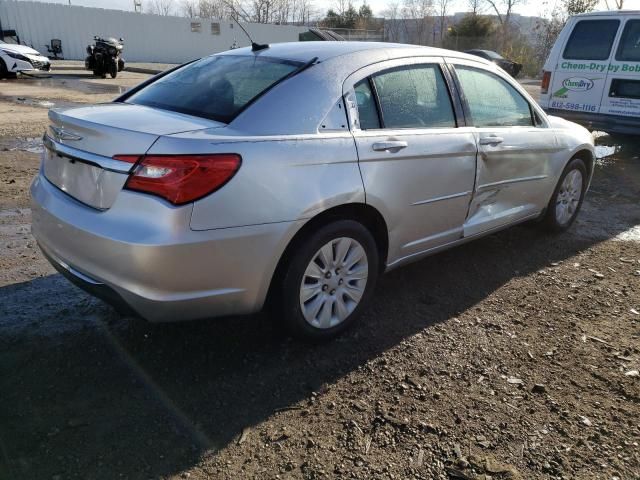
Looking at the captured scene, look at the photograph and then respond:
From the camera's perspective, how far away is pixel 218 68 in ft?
11.5

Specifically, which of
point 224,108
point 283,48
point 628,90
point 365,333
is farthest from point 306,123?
point 628,90

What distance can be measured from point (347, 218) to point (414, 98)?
0.99 m

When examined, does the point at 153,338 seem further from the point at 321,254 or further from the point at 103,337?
the point at 321,254

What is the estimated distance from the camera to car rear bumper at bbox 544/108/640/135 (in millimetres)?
8016

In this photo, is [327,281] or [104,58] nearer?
[327,281]

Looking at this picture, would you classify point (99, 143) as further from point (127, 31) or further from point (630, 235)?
point (127, 31)

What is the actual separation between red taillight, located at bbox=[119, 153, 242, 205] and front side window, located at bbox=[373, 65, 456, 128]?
124cm

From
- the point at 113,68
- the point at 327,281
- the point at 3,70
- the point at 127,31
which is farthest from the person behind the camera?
the point at 127,31

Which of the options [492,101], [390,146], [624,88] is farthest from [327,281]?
[624,88]

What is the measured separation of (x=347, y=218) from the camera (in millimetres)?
3178

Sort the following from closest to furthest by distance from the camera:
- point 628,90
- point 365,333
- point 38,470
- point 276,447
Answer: point 38,470 < point 276,447 < point 365,333 < point 628,90

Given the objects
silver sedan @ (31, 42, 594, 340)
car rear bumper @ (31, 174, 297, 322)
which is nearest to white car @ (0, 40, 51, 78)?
silver sedan @ (31, 42, 594, 340)

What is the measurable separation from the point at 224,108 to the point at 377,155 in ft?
2.95

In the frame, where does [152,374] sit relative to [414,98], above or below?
below
